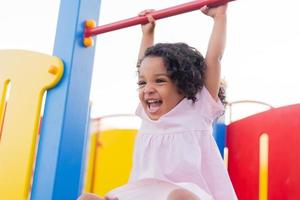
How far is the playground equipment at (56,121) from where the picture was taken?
3.69 feet

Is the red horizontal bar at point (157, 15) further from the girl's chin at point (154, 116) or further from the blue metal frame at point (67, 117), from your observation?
the girl's chin at point (154, 116)

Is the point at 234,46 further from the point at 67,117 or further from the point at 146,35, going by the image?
the point at 67,117

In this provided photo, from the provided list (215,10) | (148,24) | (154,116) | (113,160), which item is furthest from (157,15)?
(113,160)

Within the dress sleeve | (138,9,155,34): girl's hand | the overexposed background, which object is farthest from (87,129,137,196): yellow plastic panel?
the dress sleeve

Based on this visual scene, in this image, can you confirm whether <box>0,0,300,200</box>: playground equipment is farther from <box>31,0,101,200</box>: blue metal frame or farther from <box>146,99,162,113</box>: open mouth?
<box>146,99,162,113</box>: open mouth

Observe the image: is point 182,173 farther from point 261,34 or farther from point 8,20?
point 8,20

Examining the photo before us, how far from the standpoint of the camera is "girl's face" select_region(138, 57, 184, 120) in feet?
3.28

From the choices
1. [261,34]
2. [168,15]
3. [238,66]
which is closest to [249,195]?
[168,15]

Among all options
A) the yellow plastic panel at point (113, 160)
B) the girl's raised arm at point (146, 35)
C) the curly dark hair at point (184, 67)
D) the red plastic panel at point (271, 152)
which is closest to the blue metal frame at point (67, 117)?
the girl's raised arm at point (146, 35)

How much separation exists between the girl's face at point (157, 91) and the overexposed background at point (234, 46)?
2.04 feet

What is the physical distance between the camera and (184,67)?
3.33ft

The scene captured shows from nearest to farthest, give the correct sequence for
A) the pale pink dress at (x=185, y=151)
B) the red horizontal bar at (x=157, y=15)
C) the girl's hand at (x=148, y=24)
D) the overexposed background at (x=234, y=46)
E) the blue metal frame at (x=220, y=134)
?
the pale pink dress at (x=185, y=151)
the red horizontal bar at (x=157, y=15)
the girl's hand at (x=148, y=24)
the blue metal frame at (x=220, y=134)
the overexposed background at (x=234, y=46)

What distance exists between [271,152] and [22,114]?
718 millimetres

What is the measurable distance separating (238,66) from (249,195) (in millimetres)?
813
